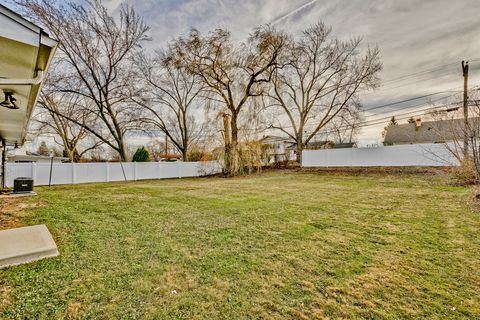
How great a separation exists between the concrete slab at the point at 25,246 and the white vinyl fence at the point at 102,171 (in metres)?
10.4

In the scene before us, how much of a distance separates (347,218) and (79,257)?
4235 mm

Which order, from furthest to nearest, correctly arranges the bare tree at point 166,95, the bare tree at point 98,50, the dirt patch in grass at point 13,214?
the bare tree at point 166,95 < the bare tree at point 98,50 < the dirt patch in grass at point 13,214

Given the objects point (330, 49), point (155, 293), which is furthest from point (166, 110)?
point (155, 293)

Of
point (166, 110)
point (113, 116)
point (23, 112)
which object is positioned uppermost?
point (166, 110)

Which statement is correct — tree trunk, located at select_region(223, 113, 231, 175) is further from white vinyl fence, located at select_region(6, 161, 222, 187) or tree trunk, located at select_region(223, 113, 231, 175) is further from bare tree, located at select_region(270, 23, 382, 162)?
bare tree, located at select_region(270, 23, 382, 162)

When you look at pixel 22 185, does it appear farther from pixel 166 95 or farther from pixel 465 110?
pixel 465 110

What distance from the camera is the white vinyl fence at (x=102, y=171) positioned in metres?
11.7

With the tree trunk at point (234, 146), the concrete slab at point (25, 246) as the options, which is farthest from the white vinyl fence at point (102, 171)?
the concrete slab at point (25, 246)

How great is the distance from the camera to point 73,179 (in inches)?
516

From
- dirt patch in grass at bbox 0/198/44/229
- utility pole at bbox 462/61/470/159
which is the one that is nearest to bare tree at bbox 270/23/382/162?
utility pole at bbox 462/61/470/159

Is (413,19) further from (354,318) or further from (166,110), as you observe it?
(166,110)

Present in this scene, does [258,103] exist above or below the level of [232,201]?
above

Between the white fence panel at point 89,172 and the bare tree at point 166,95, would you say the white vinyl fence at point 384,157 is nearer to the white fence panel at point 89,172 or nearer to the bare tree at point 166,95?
the bare tree at point 166,95

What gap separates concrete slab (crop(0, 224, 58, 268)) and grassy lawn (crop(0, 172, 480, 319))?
0.16 meters
